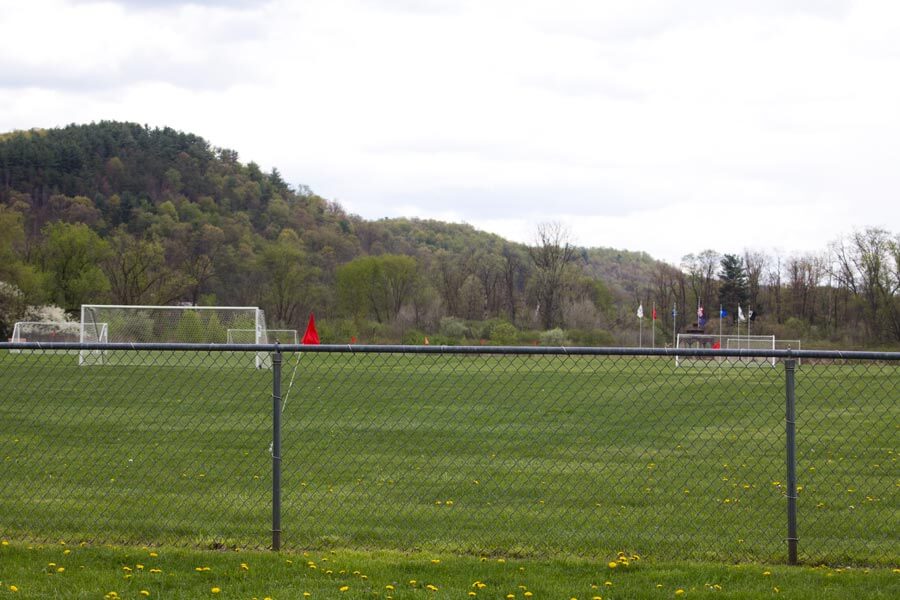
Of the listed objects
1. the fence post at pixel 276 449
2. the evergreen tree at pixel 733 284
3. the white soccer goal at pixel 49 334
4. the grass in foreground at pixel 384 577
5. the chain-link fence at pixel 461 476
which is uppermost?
the evergreen tree at pixel 733 284

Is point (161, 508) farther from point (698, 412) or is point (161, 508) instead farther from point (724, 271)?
point (724, 271)

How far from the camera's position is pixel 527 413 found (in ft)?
56.4

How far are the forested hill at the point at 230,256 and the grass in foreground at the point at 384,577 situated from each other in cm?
5352

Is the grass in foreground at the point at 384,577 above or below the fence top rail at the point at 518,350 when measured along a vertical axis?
below

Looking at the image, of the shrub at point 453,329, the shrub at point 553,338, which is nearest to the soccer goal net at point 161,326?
the shrub at point 553,338

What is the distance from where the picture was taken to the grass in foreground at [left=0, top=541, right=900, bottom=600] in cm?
517

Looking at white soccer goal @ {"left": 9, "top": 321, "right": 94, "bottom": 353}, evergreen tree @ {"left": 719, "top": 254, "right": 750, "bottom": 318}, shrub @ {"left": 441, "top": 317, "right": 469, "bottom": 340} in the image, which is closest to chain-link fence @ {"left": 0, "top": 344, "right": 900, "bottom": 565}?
white soccer goal @ {"left": 9, "top": 321, "right": 94, "bottom": 353}

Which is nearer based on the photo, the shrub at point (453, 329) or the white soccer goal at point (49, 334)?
the white soccer goal at point (49, 334)

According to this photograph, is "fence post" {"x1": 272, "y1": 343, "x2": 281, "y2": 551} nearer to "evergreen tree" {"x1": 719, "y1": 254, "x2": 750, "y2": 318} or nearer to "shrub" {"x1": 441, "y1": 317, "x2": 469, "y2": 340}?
"shrub" {"x1": 441, "y1": 317, "x2": 469, "y2": 340}

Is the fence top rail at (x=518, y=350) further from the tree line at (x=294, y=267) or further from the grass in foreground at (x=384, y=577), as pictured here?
the tree line at (x=294, y=267)

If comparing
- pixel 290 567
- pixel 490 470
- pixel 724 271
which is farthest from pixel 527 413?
pixel 724 271

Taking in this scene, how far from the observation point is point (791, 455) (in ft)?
19.4

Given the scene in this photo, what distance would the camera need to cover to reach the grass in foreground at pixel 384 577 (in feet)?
17.0

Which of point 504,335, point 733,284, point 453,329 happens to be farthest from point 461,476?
point 733,284
